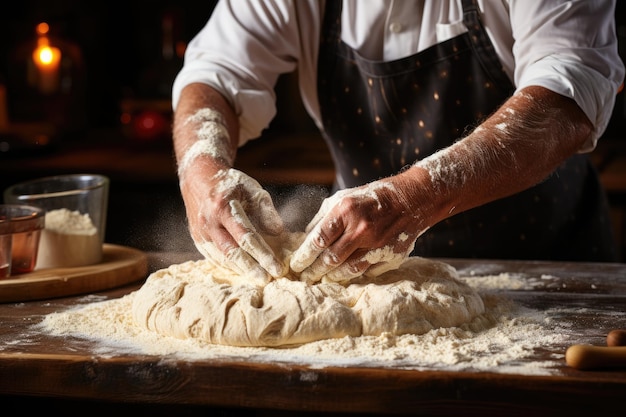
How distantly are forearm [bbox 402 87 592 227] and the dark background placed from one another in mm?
1346


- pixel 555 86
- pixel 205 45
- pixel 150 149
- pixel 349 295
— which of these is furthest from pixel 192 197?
pixel 150 149

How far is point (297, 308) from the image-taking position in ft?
5.03

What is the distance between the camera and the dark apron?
2.19 m

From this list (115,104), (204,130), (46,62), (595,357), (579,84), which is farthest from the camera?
(115,104)

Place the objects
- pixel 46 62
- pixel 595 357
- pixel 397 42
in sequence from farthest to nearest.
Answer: pixel 46 62
pixel 397 42
pixel 595 357

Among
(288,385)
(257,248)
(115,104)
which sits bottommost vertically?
(288,385)

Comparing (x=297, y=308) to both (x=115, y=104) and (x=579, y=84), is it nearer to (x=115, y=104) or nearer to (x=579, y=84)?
(x=579, y=84)

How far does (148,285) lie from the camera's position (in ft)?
5.71

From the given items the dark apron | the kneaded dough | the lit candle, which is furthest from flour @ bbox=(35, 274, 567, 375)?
the lit candle

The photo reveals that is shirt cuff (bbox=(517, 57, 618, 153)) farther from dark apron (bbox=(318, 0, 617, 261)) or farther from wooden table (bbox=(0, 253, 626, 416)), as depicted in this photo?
wooden table (bbox=(0, 253, 626, 416))

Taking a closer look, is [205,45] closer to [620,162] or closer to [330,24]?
[330,24]

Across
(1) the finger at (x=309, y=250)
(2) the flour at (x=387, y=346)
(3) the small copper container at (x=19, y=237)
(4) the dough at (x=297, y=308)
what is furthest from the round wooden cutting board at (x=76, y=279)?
(1) the finger at (x=309, y=250)

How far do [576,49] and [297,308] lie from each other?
90 centimetres

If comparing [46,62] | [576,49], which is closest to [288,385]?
[576,49]
